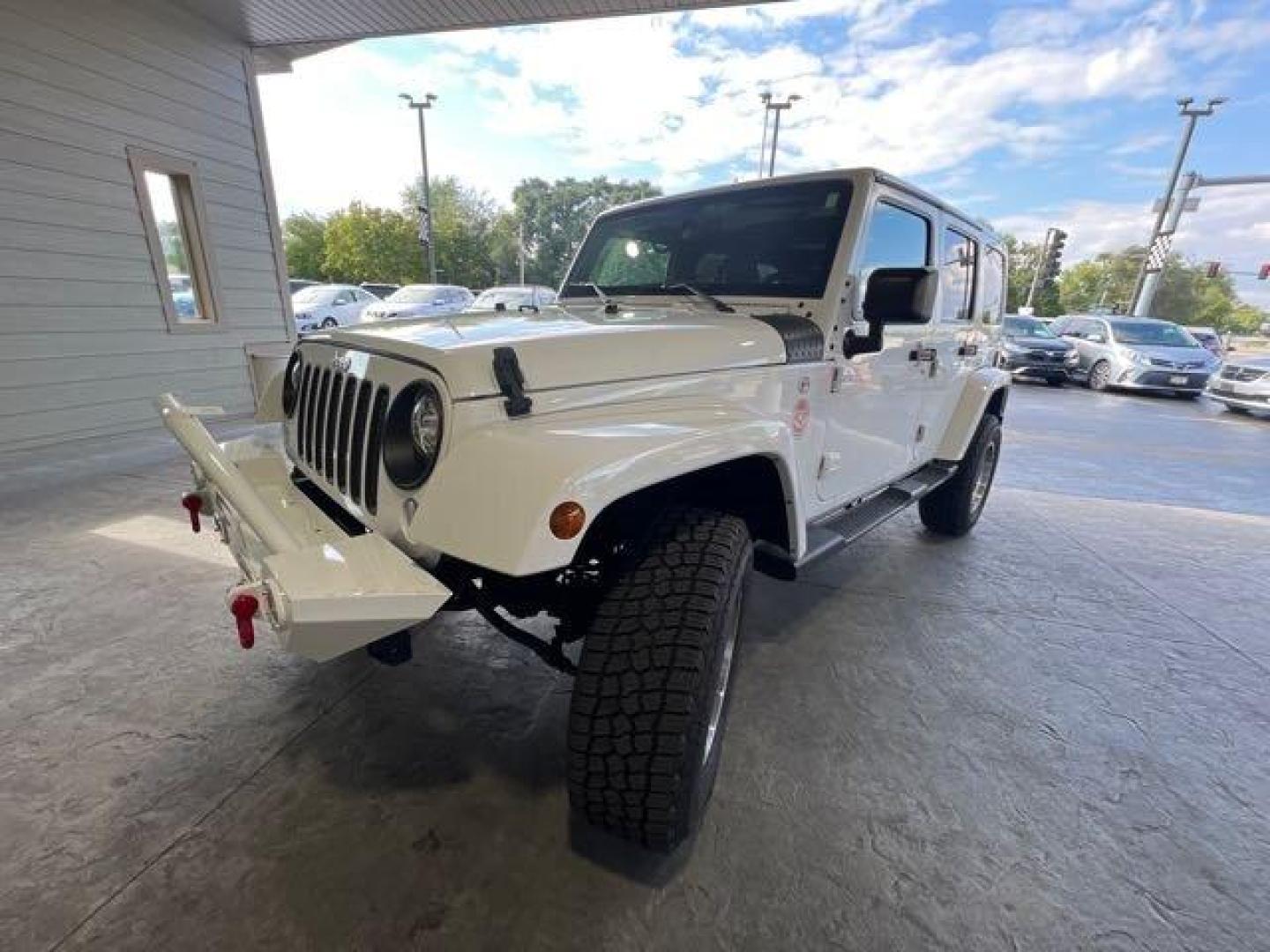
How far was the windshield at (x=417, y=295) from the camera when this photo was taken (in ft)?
46.4

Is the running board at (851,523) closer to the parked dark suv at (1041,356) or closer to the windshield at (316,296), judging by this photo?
the parked dark suv at (1041,356)

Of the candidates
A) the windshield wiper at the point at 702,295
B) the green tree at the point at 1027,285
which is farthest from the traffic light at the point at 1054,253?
the green tree at the point at 1027,285

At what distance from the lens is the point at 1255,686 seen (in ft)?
7.79

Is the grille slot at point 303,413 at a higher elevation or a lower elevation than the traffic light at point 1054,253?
lower

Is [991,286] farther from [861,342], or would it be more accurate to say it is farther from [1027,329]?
[1027,329]

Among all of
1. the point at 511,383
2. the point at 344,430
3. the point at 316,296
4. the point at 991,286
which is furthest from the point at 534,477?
the point at 316,296

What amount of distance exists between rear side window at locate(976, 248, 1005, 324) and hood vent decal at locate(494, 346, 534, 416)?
3.27 m

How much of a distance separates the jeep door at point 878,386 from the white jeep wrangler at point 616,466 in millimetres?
16

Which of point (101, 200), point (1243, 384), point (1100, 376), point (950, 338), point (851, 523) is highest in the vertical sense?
point (101, 200)

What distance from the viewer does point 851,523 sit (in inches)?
96.6

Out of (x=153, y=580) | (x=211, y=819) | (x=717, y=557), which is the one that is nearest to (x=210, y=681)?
(x=211, y=819)

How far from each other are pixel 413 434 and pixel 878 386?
188 centimetres

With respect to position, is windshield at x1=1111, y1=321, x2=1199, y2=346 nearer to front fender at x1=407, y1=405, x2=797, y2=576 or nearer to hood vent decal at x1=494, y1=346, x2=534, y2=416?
front fender at x1=407, y1=405, x2=797, y2=576

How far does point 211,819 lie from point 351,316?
43.7ft
